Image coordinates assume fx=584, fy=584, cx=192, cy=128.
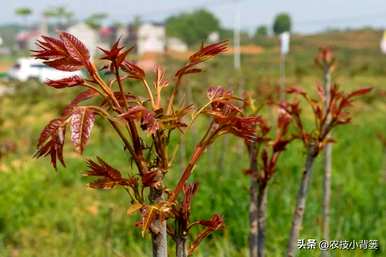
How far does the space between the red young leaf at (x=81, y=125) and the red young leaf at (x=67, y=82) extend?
A: 0.35 ft

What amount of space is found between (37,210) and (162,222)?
166 inches

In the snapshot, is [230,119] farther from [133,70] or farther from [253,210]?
[253,210]

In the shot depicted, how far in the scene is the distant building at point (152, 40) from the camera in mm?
11655

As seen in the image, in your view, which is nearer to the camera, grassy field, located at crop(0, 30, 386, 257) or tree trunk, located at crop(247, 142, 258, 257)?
tree trunk, located at crop(247, 142, 258, 257)

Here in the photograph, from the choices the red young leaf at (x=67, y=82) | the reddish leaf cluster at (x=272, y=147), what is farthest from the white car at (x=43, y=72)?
the reddish leaf cluster at (x=272, y=147)

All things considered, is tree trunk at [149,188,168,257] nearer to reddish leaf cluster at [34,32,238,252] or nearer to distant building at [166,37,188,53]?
reddish leaf cluster at [34,32,238,252]

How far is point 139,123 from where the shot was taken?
110cm

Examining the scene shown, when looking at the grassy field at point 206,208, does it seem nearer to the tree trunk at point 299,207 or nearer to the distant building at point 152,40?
the tree trunk at point 299,207

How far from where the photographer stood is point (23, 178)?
17.4 ft

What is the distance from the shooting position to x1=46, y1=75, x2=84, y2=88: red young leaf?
3.59 feet

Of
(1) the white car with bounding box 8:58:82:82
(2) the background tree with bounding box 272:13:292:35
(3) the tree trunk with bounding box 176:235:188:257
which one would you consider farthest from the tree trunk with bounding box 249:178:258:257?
(2) the background tree with bounding box 272:13:292:35

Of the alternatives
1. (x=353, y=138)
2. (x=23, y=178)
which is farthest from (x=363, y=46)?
(x=23, y=178)

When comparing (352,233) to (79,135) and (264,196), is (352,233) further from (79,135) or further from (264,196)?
(79,135)

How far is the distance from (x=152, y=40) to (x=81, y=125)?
622 inches
